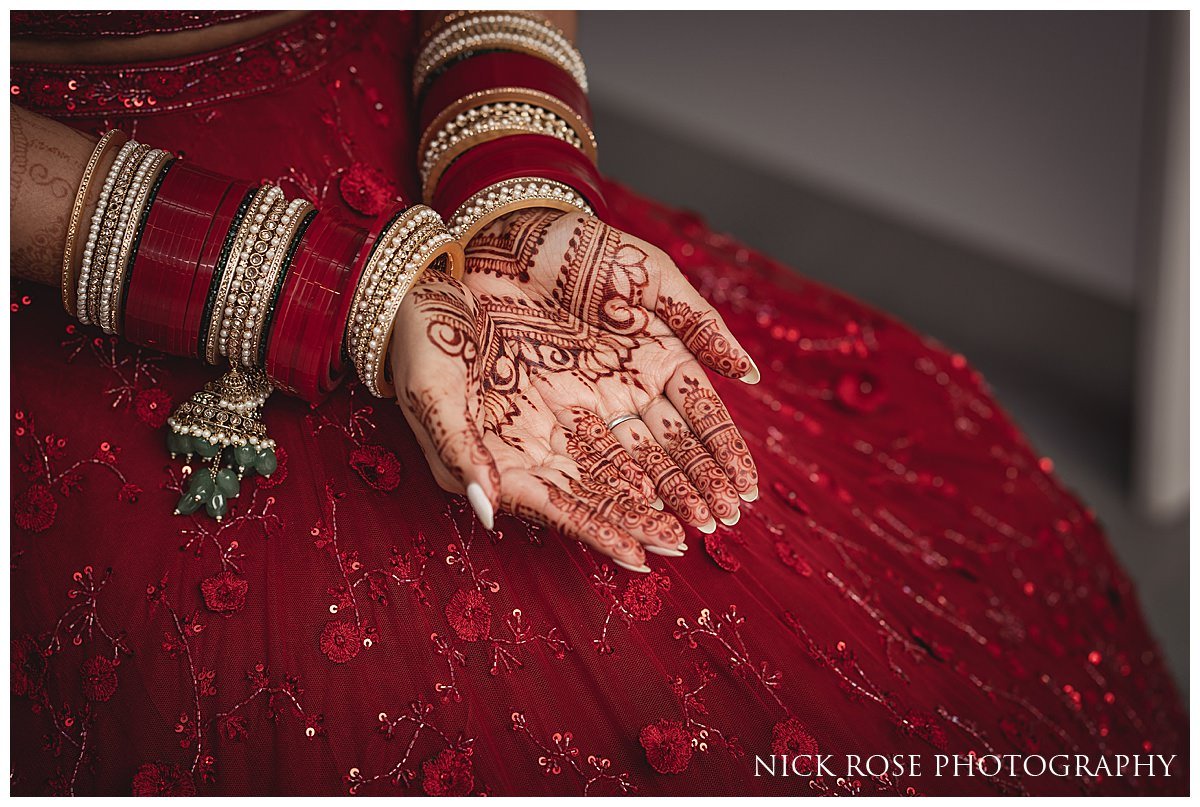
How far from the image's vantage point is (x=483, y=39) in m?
0.96

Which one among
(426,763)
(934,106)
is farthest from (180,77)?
(934,106)

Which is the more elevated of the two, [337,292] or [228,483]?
[337,292]

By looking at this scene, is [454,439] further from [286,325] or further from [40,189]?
[40,189]

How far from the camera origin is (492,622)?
0.73 m

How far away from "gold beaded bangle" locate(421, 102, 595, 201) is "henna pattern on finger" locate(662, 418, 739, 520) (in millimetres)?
323

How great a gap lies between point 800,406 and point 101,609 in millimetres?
720

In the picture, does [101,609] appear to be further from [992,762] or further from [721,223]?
[721,223]

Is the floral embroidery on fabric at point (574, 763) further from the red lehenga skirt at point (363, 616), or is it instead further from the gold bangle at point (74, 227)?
the gold bangle at point (74, 227)

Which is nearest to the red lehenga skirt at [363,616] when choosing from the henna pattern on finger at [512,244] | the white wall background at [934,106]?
the henna pattern on finger at [512,244]

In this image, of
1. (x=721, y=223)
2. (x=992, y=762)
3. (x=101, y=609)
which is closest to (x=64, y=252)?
(x=101, y=609)

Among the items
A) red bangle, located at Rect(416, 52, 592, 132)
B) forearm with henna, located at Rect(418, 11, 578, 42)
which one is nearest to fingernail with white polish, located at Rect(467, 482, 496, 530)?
red bangle, located at Rect(416, 52, 592, 132)

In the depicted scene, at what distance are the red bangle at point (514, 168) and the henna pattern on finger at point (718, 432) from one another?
226 mm

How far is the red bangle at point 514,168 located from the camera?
883 millimetres

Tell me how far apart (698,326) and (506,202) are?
0.21 m
